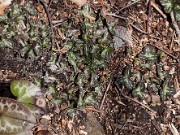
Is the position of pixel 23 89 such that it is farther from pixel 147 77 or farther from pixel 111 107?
pixel 147 77

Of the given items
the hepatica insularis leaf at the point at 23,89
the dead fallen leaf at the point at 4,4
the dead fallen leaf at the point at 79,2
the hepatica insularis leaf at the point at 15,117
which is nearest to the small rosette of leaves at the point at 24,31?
the dead fallen leaf at the point at 4,4

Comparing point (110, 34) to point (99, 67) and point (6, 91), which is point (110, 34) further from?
point (6, 91)

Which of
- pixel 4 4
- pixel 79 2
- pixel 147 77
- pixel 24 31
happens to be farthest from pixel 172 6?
pixel 4 4

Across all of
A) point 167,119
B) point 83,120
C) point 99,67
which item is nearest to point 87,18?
point 99,67

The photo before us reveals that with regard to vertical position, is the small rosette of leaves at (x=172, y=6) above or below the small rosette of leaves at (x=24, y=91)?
above

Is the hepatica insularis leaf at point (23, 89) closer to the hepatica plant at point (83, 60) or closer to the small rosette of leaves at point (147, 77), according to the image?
the hepatica plant at point (83, 60)

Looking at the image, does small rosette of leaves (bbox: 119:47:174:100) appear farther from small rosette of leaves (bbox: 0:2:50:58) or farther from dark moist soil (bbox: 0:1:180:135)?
small rosette of leaves (bbox: 0:2:50:58)
